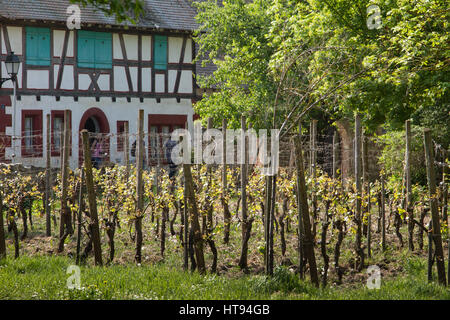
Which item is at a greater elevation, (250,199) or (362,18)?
(362,18)

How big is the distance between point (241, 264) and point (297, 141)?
2.32m

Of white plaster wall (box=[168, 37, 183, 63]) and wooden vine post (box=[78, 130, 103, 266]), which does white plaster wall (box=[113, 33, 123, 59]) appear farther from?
wooden vine post (box=[78, 130, 103, 266])

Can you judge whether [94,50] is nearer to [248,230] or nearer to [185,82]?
[185,82]

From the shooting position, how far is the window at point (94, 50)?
82.0 ft

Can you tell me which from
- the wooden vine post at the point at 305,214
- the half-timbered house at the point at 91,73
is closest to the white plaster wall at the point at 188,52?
the half-timbered house at the point at 91,73

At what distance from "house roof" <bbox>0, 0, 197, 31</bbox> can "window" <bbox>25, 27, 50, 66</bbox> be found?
1.89ft

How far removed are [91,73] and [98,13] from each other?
2.31 m

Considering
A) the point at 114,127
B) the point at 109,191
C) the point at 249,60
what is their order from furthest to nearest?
the point at 114,127, the point at 249,60, the point at 109,191

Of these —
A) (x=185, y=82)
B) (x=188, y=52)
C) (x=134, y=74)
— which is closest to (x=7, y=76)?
(x=134, y=74)

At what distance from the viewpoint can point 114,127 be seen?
2592cm

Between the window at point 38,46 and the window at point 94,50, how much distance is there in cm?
115
